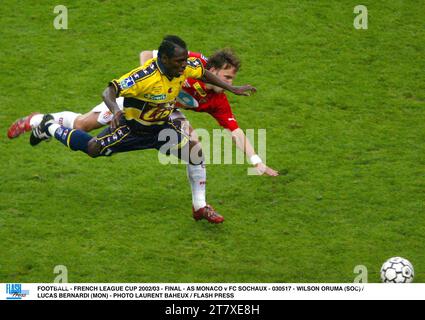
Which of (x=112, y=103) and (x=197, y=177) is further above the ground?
(x=112, y=103)

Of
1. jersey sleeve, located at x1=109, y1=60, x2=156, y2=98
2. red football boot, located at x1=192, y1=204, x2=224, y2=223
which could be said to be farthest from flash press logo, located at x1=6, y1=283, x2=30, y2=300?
red football boot, located at x1=192, y1=204, x2=224, y2=223

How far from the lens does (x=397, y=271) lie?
9820 mm

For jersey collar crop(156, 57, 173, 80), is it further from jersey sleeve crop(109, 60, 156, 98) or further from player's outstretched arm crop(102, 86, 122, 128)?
player's outstretched arm crop(102, 86, 122, 128)

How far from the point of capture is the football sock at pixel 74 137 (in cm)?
1121

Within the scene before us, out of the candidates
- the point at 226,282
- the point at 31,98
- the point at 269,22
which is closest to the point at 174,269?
the point at 226,282

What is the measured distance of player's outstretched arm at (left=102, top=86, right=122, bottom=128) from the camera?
32.5 feet

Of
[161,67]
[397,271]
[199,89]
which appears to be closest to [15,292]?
[161,67]

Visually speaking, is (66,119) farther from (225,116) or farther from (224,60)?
(224,60)

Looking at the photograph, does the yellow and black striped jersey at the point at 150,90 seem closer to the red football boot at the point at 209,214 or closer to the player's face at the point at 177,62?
the player's face at the point at 177,62

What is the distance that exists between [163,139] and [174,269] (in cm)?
174

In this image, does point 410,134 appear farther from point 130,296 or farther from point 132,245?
point 130,296

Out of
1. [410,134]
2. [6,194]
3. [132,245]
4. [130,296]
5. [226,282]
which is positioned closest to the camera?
[130,296]

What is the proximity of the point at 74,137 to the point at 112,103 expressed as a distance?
52.6 inches

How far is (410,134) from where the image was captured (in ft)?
45.1
